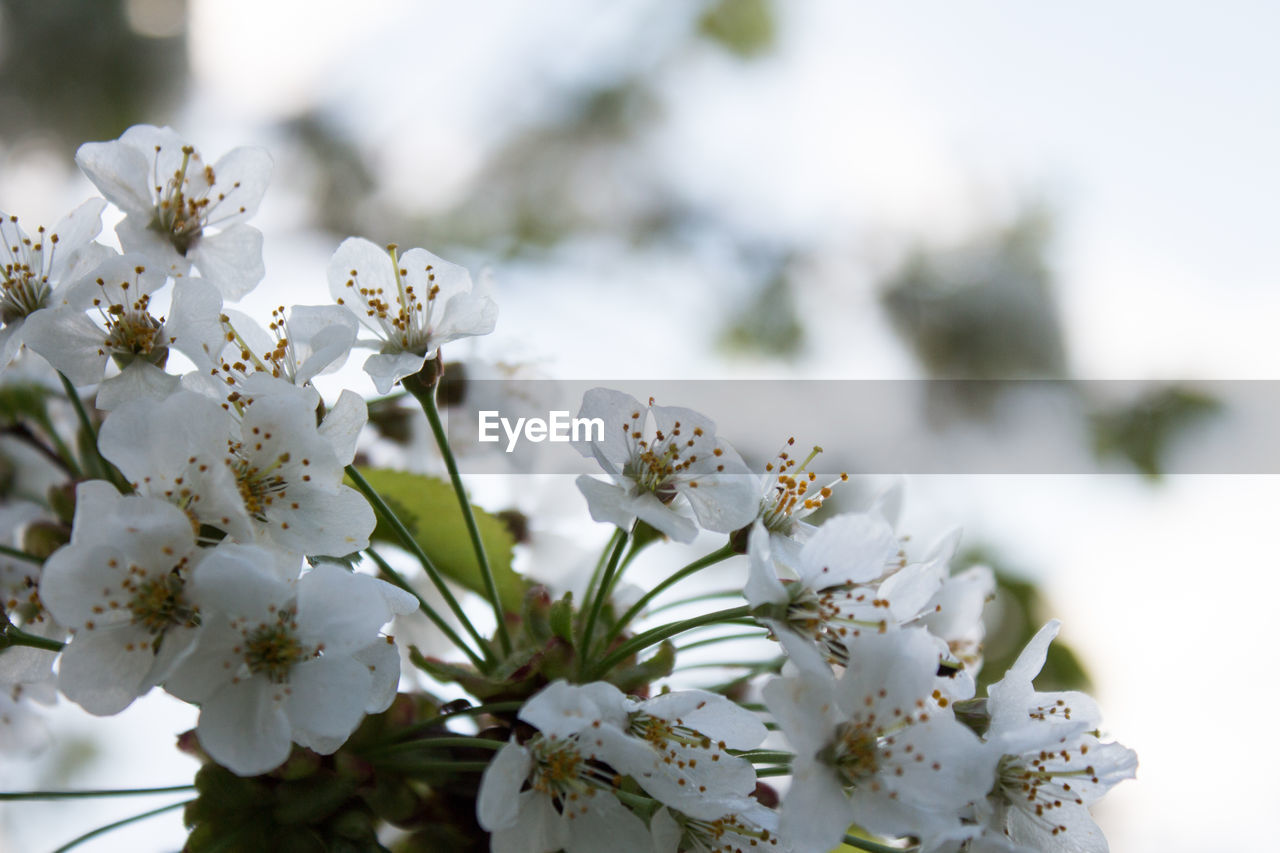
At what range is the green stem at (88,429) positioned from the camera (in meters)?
0.84

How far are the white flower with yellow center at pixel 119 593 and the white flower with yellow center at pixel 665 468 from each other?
10.8 inches

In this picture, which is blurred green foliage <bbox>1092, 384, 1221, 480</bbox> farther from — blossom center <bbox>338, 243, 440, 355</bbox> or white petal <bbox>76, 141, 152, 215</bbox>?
white petal <bbox>76, 141, 152, 215</bbox>

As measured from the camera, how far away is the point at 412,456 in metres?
1.12

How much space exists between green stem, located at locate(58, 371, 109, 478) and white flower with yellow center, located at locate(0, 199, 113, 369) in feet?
0.19

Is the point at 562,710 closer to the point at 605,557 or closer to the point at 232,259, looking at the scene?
the point at 605,557

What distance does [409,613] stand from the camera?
724 mm

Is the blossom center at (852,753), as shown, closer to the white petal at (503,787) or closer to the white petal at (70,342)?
the white petal at (503,787)

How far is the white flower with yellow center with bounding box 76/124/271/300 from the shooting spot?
86 cm

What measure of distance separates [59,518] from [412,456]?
363 millimetres

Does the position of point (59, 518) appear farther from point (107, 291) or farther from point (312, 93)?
point (312, 93)

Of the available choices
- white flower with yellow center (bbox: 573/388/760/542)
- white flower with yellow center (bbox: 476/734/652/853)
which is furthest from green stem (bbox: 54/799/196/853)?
white flower with yellow center (bbox: 573/388/760/542)

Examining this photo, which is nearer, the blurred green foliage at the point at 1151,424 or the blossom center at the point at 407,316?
the blossom center at the point at 407,316

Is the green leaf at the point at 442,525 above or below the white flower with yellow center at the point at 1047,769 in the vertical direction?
above

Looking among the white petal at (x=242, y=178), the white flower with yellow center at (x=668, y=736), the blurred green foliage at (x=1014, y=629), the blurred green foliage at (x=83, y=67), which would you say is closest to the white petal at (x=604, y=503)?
the white flower with yellow center at (x=668, y=736)
